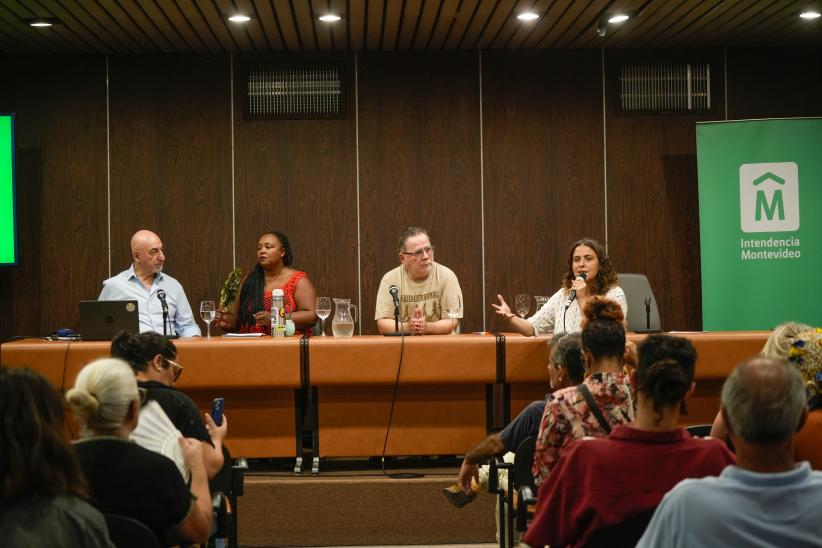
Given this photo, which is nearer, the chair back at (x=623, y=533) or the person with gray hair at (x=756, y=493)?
the person with gray hair at (x=756, y=493)

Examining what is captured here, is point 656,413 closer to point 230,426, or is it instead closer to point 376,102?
point 230,426

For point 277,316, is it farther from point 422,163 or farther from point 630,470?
point 630,470

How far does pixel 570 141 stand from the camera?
23.4 feet

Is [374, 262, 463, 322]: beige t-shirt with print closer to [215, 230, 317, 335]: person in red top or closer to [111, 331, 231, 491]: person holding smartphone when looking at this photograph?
[215, 230, 317, 335]: person in red top

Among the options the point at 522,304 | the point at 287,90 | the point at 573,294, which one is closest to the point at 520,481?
the point at 522,304

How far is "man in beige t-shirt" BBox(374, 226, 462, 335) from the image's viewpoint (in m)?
5.66

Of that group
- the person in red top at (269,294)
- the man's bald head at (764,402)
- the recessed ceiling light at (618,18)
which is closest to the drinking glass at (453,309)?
the person in red top at (269,294)

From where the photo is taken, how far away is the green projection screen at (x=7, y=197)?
6.48m

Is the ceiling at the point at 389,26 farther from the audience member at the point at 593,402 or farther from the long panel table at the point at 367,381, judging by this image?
the audience member at the point at 593,402

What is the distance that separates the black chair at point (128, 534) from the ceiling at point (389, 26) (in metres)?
4.14

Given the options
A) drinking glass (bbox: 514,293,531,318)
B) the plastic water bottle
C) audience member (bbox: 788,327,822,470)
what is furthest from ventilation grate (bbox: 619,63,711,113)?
audience member (bbox: 788,327,822,470)

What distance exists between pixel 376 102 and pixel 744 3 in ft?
8.97

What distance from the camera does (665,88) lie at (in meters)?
7.14

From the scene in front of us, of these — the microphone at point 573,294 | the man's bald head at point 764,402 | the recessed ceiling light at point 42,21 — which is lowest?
the man's bald head at point 764,402
